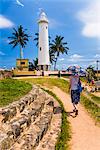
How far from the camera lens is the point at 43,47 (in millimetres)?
55094

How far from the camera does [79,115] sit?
13141 millimetres

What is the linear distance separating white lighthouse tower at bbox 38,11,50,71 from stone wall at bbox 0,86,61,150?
42597mm

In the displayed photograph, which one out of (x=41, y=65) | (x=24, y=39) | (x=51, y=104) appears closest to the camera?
(x=51, y=104)

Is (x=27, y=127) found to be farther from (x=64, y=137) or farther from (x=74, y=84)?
(x=74, y=84)

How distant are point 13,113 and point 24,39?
5777 cm

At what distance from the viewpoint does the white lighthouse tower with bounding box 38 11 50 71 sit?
54.7 metres

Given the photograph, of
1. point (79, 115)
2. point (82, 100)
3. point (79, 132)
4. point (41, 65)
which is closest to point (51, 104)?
point (79, 115)

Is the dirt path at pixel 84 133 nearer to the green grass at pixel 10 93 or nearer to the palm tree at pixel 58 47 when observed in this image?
the green grass at pixel 10 93

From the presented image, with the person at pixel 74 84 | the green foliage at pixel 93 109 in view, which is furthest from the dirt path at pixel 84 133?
the person at pixel 74 84

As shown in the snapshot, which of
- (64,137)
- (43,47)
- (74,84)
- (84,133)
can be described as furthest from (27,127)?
(43,47)

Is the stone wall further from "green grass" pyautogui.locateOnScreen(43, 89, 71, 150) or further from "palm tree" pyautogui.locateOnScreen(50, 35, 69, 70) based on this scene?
"palm tree" pyautogui.locateOnScreen(50, 35, 69, 70)

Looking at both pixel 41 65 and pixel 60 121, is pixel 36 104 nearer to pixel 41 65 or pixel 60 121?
pixel 60 121

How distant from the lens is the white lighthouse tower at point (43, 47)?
2155 inches

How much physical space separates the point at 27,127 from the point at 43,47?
1814 inches
